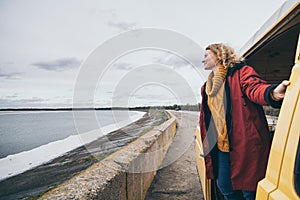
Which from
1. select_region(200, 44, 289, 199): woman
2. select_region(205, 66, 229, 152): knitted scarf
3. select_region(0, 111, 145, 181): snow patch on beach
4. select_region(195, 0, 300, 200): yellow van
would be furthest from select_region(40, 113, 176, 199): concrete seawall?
select_region(0, 111, 145, 181): snow patch on beach

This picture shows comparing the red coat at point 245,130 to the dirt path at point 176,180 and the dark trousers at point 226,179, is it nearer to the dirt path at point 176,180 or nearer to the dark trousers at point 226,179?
the dark trousers at point 226,179

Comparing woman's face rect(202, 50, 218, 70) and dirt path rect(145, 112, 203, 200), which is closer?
woman's face rect(202, 50, 218, 70)

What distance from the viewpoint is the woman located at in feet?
6.50

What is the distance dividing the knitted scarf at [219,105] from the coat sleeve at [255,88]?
236 mm

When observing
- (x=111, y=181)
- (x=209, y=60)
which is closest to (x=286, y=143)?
(x=209, y=60)

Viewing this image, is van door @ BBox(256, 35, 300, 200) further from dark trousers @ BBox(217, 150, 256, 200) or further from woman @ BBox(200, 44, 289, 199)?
dark trousers @ BBox(217, 150, 256, 200)

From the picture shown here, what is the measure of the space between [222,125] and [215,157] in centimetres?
47

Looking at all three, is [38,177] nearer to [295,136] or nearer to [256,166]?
[256,166]

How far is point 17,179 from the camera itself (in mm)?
8906

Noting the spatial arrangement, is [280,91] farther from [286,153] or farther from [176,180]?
[176,180]

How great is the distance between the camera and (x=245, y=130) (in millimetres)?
2023

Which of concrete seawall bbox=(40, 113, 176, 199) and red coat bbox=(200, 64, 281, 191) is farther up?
red coat bbox=(200, 64, 281, 191)

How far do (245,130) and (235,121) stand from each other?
0.41 ft

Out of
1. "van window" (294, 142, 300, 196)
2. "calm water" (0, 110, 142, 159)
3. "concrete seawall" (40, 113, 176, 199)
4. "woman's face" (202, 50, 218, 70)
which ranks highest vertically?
"woman's face" (202, 50, 218, 70)
